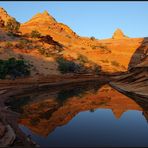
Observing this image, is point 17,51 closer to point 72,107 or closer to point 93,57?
point 93,57

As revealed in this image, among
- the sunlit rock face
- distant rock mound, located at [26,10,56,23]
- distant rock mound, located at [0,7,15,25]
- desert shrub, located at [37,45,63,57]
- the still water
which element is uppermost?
distant rock mound, located at [26,10,56,23]

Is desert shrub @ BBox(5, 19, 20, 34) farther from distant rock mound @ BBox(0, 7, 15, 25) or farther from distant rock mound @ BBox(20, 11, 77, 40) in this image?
distant rock mound @ BBox(20, 11, 77, 40)

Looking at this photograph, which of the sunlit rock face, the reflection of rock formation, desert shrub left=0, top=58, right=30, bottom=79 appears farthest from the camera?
desert shrub left=0, top=58, right=30, bottom=79

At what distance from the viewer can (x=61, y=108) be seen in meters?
19.3

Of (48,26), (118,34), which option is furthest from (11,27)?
(118,34)

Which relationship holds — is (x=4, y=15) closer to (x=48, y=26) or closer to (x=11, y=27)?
(x=11, y=27)

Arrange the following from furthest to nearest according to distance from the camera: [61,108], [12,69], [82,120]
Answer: [12,69] → [61,108] → [82,120]

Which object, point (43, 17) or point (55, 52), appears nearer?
point (55, 52)

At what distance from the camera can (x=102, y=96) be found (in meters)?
24.8

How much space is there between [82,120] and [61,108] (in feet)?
11.5

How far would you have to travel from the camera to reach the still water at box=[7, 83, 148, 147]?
39.5 ft

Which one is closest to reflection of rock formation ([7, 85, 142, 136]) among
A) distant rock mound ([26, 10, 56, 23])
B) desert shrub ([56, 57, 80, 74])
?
desert shrub ([56, 57, 80, 74])

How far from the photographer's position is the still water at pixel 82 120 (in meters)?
12.1

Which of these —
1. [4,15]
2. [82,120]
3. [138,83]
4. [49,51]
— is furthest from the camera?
[4,15]
